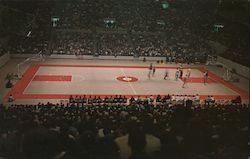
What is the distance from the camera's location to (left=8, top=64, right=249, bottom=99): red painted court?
861 inches

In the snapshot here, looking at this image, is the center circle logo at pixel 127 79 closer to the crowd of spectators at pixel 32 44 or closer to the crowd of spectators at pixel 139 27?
the crowd of spectators at pixel 139 27

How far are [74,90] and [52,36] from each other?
1274 cm

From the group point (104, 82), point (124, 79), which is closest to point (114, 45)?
point (124, 79)

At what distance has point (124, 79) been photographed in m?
26.0

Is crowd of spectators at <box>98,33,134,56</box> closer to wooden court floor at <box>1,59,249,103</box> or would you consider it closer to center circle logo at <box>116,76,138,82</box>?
wooden court floor at <box>1,59,249,103</box>

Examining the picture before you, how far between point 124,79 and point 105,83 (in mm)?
2073

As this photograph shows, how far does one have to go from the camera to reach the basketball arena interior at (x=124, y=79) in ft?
26.3

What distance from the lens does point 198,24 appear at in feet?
88.9

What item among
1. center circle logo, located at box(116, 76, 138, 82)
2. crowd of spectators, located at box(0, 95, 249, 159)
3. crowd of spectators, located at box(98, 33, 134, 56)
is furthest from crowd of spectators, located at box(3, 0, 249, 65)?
crowd of spectators, located at box(0, 95, 249, 159)

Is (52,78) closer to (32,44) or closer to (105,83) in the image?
(105,83)

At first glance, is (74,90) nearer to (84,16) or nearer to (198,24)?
(198,24)

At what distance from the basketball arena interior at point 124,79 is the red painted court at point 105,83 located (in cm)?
7

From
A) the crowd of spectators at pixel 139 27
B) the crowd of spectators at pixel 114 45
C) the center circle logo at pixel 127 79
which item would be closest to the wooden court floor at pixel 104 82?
the center circle logo at pixel 127 79

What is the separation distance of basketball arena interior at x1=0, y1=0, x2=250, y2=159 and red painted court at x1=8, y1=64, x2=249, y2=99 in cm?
7
